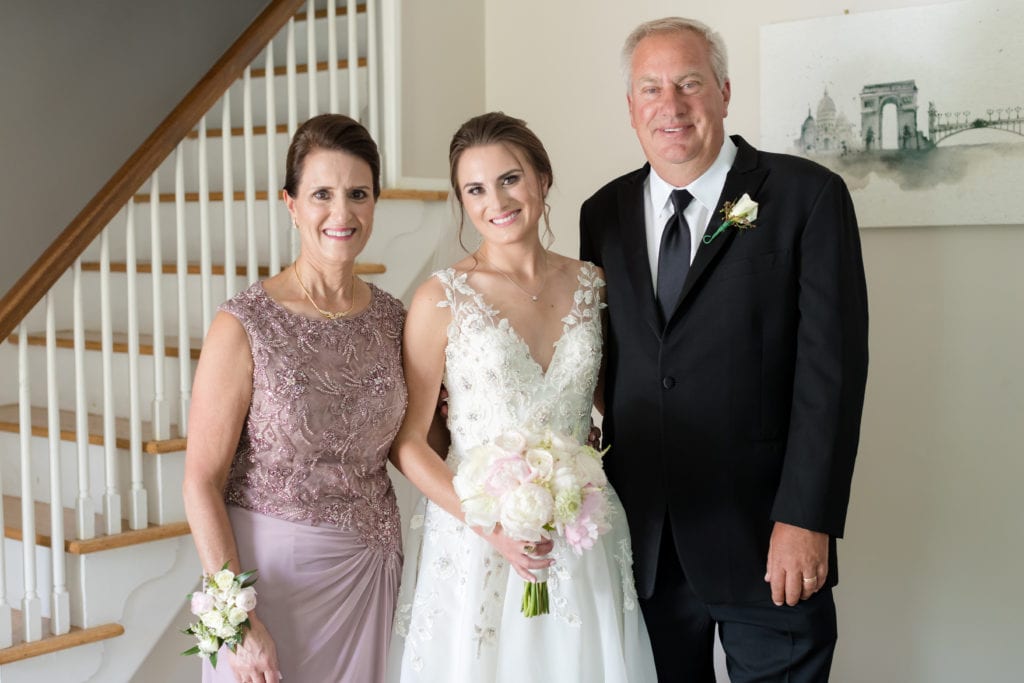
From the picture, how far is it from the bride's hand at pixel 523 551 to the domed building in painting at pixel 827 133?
2075mm

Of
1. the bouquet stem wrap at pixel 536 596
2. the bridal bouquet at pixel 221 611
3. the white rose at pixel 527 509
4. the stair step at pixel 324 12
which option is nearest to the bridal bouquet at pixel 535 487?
the white rose at pixel 527 509

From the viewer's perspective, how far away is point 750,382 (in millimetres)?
2297

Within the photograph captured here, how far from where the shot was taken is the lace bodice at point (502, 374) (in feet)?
7.84

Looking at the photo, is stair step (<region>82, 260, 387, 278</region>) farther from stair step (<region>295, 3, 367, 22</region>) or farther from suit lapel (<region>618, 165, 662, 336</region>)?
suit lapel (<region>618, 165, 662, 336</region>)

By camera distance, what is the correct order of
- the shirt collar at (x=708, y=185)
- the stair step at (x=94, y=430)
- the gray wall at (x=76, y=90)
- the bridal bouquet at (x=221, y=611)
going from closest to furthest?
the bridal bouquet at (x=221, y=611) < the shirt collar at (x=708, y=185) < the stair step at (x=94, y=430) < the gray wall at (x=76, y=90)

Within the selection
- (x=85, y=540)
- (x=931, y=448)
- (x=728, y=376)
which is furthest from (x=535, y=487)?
(x=931, y=448)

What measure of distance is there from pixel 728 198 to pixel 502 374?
0.64 m

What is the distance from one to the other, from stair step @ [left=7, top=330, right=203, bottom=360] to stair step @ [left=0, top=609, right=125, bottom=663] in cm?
91

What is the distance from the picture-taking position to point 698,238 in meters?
2.39

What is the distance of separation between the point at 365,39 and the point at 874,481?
9.01 feet

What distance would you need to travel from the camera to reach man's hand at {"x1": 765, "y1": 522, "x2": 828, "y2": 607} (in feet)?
7.35

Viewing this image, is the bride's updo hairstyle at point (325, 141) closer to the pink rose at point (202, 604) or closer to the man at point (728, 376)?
the man at point (728, 376)

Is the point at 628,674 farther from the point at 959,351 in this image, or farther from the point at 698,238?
the point at 959,351

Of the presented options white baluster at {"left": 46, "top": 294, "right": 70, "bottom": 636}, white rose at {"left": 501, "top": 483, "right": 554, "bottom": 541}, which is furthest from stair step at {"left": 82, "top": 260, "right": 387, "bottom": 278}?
white rose at {"left": 501, "top": 483, "right": 554, "bottom": 541}
